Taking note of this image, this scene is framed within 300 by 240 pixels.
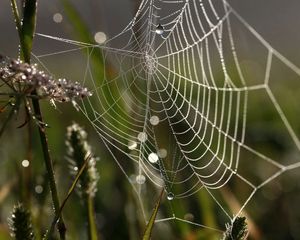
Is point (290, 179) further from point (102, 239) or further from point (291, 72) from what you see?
point (291, 72)

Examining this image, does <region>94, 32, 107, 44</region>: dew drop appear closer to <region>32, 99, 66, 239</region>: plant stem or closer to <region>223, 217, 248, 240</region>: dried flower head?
<region>32, 99, 66, 239</region>: plant stem

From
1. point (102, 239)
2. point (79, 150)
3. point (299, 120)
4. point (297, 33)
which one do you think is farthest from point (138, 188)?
point (297, 33)

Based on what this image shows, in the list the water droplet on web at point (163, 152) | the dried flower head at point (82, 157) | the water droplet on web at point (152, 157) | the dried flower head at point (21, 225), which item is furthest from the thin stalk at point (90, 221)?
the water droplet on web at point (163, 152)

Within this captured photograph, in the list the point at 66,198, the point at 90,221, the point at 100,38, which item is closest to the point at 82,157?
the point at 90,221

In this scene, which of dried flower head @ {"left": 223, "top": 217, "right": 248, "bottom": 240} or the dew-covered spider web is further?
the dew-covered spider web

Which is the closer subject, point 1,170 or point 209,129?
point 1,170

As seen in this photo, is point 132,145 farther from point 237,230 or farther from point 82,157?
point 237,230

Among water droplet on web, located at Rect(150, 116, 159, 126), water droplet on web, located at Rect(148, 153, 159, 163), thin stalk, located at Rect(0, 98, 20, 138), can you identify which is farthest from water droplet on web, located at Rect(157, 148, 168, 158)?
thin stalk, located at Rect(0, 98, 20, 138)

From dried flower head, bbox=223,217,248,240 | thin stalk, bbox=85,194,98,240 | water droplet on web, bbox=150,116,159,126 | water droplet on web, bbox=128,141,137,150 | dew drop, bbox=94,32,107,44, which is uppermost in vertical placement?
dew drop, bbox=94,32,107,44
